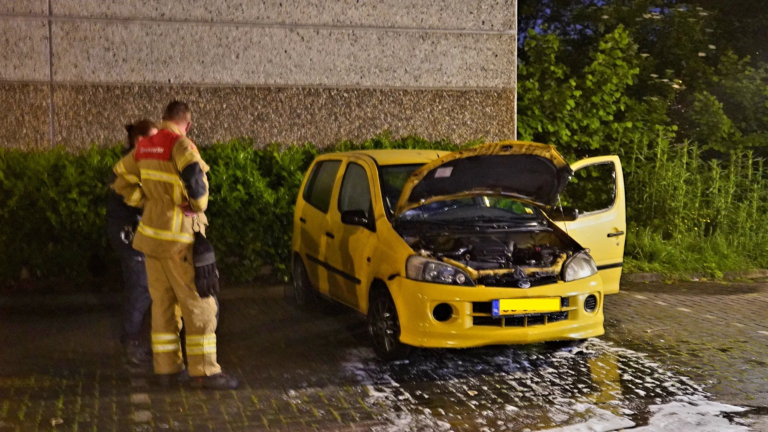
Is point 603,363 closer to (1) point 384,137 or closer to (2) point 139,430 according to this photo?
(2) point 139,430

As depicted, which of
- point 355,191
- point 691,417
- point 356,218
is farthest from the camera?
point 355,191

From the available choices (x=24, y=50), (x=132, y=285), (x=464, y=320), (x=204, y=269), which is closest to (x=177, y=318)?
(x=204, y=269)

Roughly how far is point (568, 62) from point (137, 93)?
7.50 metres

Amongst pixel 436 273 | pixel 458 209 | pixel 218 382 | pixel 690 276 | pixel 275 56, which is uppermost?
pixel 275 56

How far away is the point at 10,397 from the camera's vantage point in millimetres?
5723

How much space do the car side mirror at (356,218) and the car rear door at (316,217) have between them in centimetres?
69

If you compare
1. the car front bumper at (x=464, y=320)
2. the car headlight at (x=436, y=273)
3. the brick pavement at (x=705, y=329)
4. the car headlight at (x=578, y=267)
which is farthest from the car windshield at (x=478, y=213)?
the brick pavement at (x=705, y=329)

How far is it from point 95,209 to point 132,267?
260cm

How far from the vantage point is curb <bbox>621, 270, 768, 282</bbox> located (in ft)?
34.7

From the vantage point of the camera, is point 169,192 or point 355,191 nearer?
point 169,192

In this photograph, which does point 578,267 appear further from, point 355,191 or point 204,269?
point 204,269

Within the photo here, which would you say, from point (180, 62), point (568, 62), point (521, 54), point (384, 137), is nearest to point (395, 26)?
point (384, 137)

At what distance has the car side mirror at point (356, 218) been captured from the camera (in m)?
6.96

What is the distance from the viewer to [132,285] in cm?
662
